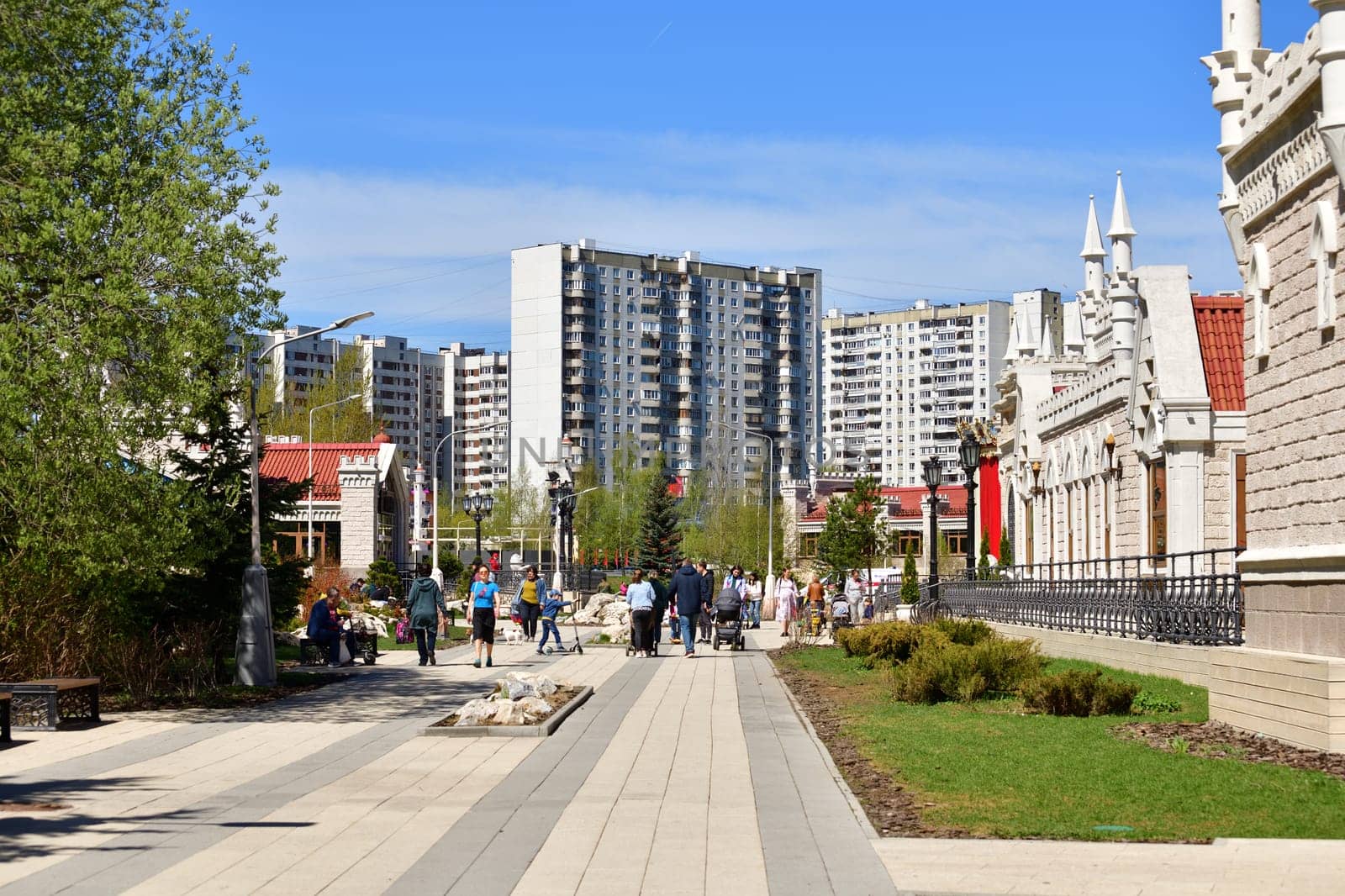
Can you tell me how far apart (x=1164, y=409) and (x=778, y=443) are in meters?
121

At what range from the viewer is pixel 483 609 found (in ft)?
88.4

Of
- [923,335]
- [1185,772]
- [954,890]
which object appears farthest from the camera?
[923,335]

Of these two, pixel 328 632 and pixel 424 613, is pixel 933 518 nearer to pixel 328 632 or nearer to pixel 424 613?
pixel 424 613

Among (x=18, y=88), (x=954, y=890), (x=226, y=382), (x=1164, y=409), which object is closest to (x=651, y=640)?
(x=1164, y=409)

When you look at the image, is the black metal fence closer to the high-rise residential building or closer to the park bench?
the park bench

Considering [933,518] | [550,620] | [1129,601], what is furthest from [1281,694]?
[933,518]

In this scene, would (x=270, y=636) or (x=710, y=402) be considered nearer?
(x=270, y=636)

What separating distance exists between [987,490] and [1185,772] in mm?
47333

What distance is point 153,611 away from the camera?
2206cm

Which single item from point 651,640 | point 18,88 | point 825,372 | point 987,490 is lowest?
point 651,640

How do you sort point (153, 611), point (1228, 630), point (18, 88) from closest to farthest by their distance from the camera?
1. point (18, 88)
2. point (1228, 630)
3. point (153, 611)

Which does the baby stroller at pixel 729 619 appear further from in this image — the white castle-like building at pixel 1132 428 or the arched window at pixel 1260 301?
the arched window at pixel 1260 301

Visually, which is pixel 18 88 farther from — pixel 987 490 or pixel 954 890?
pixel 987 490

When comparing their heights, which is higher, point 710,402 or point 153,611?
point 710,402
